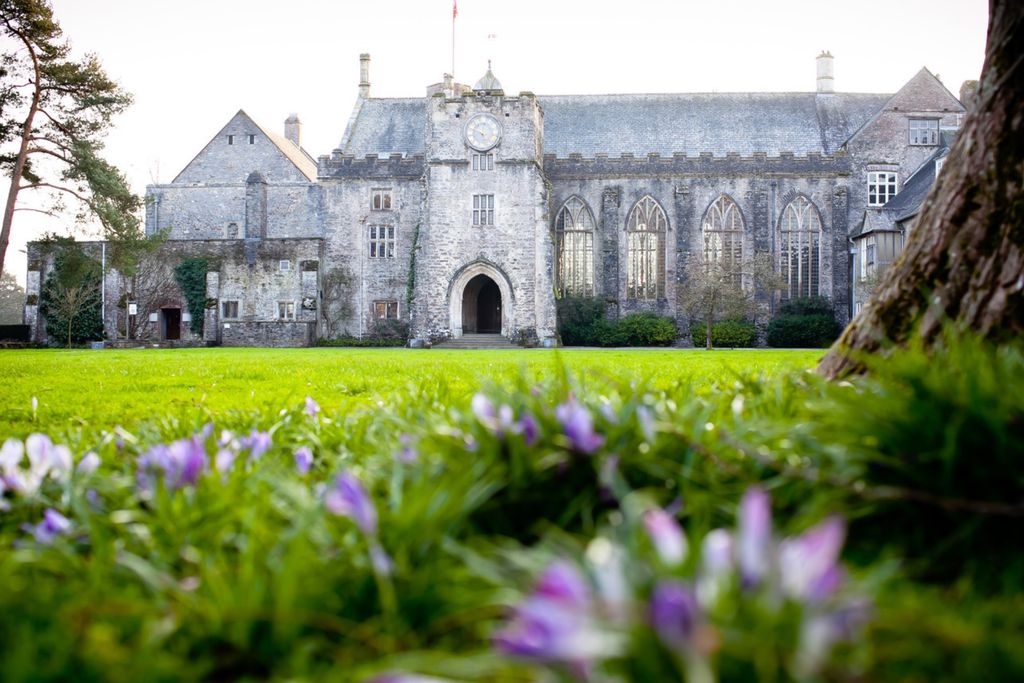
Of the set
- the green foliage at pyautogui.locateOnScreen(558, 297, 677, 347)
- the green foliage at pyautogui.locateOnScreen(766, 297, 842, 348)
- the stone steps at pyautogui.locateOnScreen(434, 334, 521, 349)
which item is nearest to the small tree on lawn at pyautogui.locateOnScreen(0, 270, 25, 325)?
the stone steps at pyautogui.locateOnScreen(434, 334, 521, 349)

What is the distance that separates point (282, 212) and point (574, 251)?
50.8ft

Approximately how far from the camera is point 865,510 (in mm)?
1710

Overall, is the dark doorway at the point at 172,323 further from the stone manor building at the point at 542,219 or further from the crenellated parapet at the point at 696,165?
the crenellated parapet at the point at 696,165

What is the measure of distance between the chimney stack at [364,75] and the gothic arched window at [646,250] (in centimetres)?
1547

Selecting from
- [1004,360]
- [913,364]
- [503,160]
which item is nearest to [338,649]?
[913,364]

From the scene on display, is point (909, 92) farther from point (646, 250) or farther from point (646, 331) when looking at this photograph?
point (646, 331)

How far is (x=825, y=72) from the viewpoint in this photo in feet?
144

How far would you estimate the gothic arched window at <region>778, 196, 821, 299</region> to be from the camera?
39.9 metres

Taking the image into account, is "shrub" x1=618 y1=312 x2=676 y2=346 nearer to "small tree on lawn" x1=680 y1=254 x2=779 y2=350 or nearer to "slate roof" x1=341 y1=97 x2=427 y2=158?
"small tree on lawn" x1=680 y1=254 x2=779 y2=350

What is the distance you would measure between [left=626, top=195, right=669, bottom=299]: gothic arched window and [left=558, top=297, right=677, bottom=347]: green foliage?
1.57 meters

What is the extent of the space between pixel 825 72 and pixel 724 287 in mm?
15673

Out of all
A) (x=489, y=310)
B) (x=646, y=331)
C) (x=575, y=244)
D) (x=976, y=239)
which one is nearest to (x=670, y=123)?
(x=575, y=244)

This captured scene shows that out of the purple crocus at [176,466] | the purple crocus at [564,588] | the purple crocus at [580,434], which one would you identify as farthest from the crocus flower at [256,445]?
the purple crocus at [564,588]

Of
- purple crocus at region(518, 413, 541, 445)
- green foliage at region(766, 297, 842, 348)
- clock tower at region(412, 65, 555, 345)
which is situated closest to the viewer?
purple crocus at region(518, 413, 541, 445)
